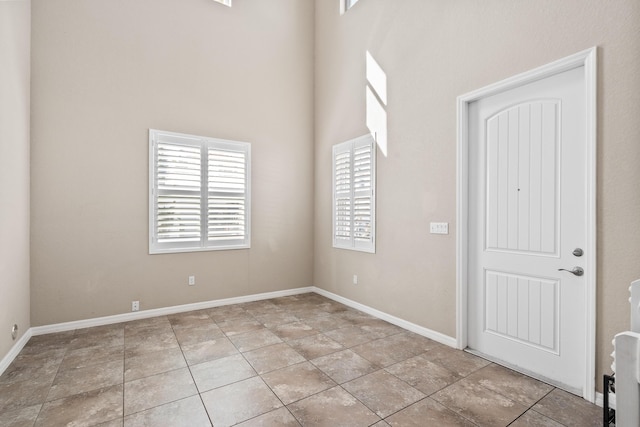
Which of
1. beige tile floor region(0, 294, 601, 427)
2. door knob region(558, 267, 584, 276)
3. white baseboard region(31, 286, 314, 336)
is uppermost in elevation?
door knob region(558, 267, 584, 276)

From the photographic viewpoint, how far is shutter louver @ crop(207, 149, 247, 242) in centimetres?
447

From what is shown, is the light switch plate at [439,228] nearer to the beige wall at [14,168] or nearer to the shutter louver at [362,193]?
the shutter louver at [362,193]

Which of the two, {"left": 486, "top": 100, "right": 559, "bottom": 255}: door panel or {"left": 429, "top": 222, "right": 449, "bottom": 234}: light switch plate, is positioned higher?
{"left": 486, "top": 100, "right": 559, "bottom": 255}: door panel

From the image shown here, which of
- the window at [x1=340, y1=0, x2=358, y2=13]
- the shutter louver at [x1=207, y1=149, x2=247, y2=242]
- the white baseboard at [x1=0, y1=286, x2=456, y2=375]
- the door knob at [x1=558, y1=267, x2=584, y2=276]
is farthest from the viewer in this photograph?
the window at [x1=340, y1=0, x2=358, y2=13]

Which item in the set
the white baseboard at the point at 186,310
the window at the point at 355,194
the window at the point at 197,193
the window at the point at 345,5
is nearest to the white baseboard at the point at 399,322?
the white baseboard at the point at 186,310

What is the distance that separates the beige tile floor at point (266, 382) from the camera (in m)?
2.08

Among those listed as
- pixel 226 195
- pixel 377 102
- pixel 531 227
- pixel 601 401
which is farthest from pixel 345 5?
pixel 601 401

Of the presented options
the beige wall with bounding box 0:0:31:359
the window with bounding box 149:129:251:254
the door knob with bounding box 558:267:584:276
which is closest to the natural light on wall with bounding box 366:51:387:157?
the window with bounding box 149:129:251:254

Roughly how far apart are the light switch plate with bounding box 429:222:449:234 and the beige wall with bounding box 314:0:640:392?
5 cm

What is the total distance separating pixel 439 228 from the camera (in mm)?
3271

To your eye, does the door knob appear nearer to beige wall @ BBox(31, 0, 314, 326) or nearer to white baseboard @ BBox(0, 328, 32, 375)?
beige wall @ BBox(31, 0, 314, 326)

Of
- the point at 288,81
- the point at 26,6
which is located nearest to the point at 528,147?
the point at 288,81

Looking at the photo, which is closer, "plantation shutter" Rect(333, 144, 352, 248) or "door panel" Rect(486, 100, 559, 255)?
"door panel" Rect(486, 100, 559, 255)

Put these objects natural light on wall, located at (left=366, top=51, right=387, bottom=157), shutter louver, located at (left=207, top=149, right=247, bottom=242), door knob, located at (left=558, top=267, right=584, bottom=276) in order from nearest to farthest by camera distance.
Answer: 1. door knob, located at (left=558, top=267, right=584, bottom=276)
2. natural light on wall, located at (left=366, top=51, right=387, bottom=157)
3. shutter louver, located at (left=207, top=149, right=247, bottom=242)
